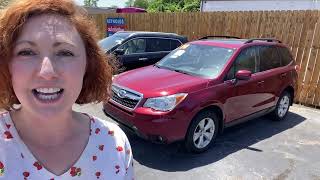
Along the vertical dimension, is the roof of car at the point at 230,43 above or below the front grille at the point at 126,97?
above

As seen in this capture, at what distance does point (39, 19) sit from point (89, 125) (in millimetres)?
545

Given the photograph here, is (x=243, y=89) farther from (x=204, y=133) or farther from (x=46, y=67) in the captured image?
(x=46, y=67)

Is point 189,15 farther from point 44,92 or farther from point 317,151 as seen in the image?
point 44,92

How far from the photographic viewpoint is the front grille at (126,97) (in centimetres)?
492

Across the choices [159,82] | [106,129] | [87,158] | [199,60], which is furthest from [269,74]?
[87,158]

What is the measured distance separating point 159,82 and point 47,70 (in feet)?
12.8

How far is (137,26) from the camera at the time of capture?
47.8ft

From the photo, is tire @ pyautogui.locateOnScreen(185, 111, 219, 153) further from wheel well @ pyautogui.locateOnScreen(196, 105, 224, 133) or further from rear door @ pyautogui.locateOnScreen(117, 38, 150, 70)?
rear door @ pyautogui.locateOnScreen(117, 38, 150, 70)

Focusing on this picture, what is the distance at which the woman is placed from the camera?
1.32 meters

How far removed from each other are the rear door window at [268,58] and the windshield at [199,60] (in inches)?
33.7

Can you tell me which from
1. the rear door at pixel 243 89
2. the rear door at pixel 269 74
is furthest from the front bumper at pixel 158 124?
the rear door at pixel 269 74

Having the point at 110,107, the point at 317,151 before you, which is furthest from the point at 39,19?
the point at 317,151

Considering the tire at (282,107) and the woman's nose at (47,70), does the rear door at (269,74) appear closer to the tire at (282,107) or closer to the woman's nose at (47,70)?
the tire at (282,107)

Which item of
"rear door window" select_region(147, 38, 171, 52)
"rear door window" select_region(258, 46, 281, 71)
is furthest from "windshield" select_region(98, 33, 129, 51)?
"rear door window" select_region(258, 46, 281, 71)
